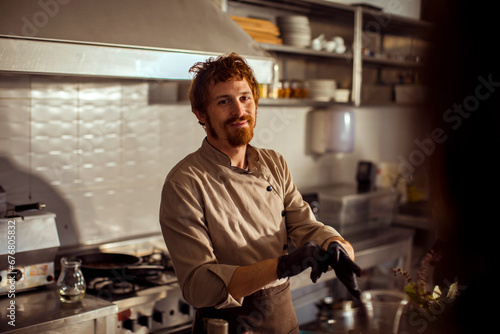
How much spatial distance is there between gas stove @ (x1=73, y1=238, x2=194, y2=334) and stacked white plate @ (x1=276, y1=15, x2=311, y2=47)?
1.70 metres

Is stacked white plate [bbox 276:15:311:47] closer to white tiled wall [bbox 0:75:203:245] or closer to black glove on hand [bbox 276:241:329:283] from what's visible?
white tiled wall [bbox 0:75:203:245]

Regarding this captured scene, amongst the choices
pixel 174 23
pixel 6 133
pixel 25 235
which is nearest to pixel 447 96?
pixel 174 23

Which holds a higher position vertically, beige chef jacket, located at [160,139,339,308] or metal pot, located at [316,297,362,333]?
beige chef jacket, located at [160,139,339,308]

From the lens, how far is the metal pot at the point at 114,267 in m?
2.39

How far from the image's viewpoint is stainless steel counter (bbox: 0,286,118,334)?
1957 mm

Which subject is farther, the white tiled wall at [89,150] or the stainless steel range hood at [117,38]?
the white tiled wall at [89,150]

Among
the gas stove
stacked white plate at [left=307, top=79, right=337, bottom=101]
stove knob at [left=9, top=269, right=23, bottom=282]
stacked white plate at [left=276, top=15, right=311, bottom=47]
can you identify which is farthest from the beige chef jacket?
stacked white plate at [left=307, top=79, right=337, bottom=101]

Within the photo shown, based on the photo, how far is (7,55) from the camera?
66.0 inches

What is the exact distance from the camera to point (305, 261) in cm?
146

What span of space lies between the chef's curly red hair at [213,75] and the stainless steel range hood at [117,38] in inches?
6.7

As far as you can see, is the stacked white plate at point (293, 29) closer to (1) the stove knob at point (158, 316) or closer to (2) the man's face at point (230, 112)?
(2) the man's face at point (230, 112)

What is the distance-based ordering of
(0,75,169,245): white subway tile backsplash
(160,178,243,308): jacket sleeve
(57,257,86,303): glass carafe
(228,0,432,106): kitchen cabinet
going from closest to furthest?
(160,178,243,308): jacket sleeve
(57,257,86,303): glass carafe
(0,75,169,245): white subway tile backsplash
(228,0,432,106): kitchen cabinet

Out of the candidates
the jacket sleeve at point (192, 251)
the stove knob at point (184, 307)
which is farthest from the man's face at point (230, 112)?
the stove knob at point (184, 307)

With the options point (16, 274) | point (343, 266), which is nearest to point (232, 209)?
point (343, 266)
